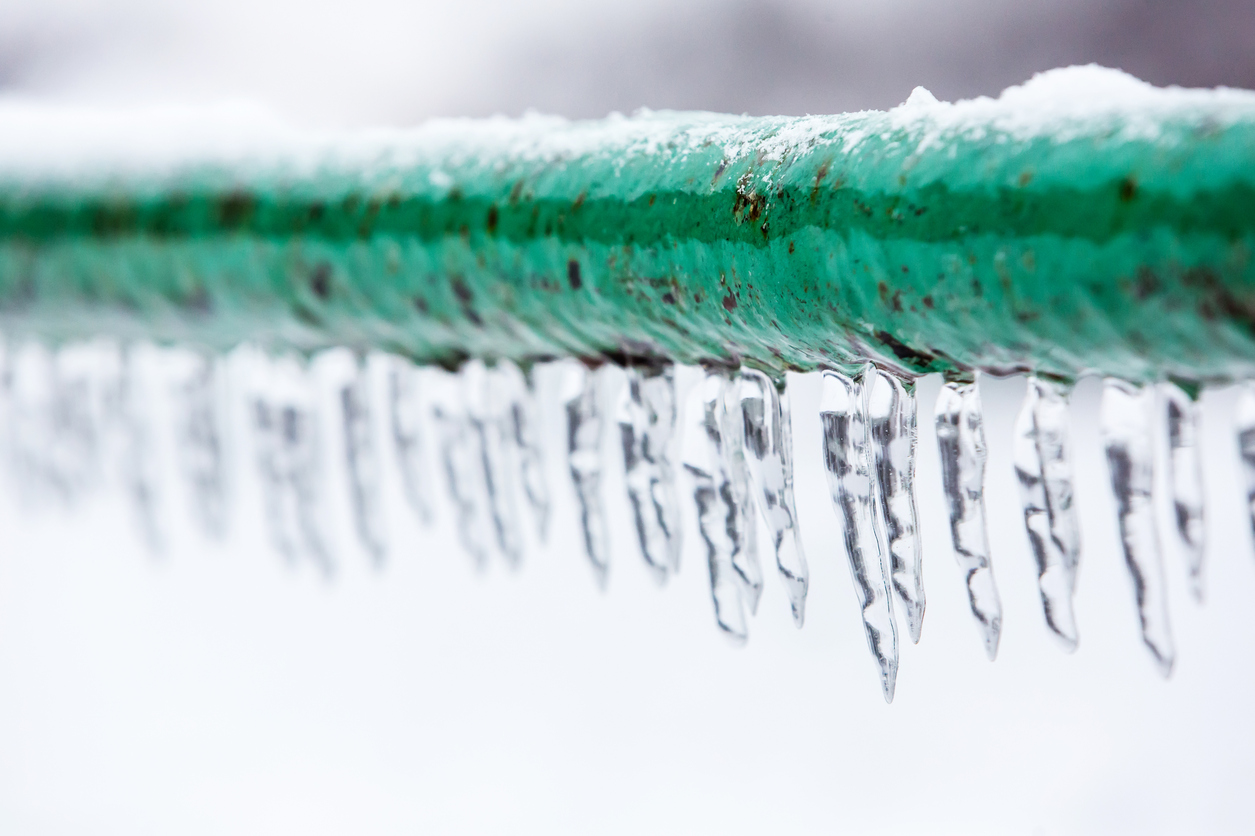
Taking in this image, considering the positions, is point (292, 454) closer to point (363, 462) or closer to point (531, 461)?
point (363, 462)

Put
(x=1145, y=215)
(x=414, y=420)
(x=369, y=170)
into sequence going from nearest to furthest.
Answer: (x=1145, y=215), (x=369, y=170), (x=414, y=420)

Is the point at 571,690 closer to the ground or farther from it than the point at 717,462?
closer to the ground

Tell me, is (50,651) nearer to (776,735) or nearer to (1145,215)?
(776,735)

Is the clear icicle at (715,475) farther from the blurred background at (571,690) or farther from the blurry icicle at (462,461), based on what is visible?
the blurry icicle at (462,461)

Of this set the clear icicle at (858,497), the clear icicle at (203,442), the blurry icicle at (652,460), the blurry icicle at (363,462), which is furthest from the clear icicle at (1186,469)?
the clear icicle at (203,442)

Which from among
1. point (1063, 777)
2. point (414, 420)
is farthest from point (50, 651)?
point (1063, 777)

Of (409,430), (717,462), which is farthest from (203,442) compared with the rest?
(717,462)

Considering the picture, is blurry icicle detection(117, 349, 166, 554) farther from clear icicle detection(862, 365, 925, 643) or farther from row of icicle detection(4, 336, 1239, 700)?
clear icicle detection(862, 365, 925, 643)
